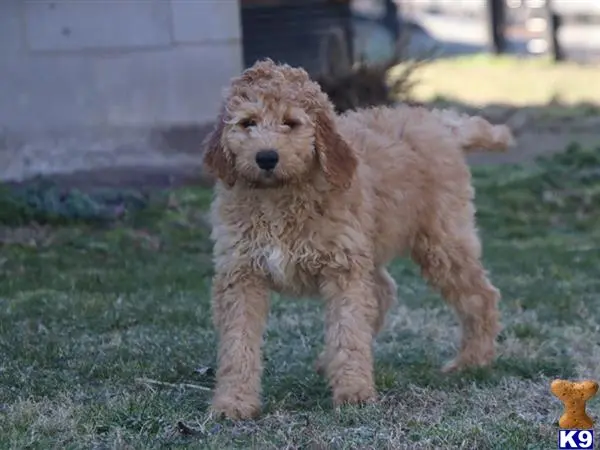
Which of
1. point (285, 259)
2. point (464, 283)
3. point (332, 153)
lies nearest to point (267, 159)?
point (332, 153)

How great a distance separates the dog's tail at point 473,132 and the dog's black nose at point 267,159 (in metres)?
1.68

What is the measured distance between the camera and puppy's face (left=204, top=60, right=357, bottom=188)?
5.45 metres

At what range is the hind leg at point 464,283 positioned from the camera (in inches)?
257

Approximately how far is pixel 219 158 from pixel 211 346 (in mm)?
1595

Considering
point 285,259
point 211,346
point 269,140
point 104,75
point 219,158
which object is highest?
point 269,140

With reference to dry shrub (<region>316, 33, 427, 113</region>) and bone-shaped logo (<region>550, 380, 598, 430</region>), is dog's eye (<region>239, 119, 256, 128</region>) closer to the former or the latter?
bone-shaped logo (<region>550, 380, 598, 430</region>)

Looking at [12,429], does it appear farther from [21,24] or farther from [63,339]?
[21,24]

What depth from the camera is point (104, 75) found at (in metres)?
11.2

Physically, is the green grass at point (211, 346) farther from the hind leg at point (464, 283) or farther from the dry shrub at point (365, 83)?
the dry shrub at point (365, 83)

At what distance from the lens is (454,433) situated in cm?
521

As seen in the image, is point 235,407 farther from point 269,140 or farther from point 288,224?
point 269,140

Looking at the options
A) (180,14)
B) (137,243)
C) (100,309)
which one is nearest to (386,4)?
(180,14)

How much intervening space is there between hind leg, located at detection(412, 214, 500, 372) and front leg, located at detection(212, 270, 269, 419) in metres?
1.07

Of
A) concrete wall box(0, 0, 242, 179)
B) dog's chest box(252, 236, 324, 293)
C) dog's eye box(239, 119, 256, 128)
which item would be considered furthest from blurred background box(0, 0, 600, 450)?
dog's eye box(239, 119, 256, 128)
